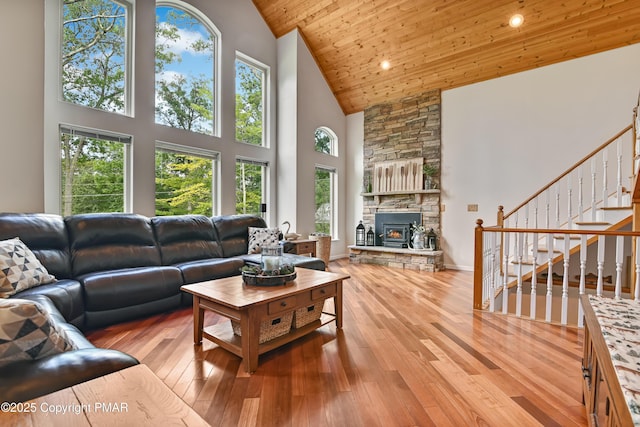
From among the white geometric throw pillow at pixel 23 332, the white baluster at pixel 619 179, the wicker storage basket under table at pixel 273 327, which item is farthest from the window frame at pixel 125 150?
the white baluster at pixel 619 179

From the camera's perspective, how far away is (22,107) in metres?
2.92

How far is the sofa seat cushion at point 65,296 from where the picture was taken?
86.4 inches

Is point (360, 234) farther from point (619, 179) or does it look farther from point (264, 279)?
point (264, 279)

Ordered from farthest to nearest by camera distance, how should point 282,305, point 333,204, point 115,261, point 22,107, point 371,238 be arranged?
point 333,204
point 371,238
point 115,261
point 22,107
point 282,305

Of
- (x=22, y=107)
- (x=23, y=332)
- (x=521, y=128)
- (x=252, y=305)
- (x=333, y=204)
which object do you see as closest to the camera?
(x=23, y=332)

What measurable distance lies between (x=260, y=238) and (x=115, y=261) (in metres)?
1.77

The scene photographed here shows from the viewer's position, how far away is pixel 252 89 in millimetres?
5727

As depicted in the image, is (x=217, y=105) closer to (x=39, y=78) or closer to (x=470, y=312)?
(x=39, y=78)

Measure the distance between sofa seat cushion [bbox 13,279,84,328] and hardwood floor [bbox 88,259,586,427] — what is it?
0.77ft

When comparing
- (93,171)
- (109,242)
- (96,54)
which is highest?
(96,54)

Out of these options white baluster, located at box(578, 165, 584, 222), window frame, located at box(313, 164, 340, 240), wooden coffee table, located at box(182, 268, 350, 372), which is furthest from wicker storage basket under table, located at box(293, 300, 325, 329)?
window frame, located at box(313, 164, 340, 240)

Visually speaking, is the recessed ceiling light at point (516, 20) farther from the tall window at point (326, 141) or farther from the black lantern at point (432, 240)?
the tall window at point (326, 141)

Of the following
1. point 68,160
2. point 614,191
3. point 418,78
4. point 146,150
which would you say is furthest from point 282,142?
point 614,191

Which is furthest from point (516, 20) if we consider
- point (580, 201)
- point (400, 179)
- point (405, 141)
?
point (400, 179)
